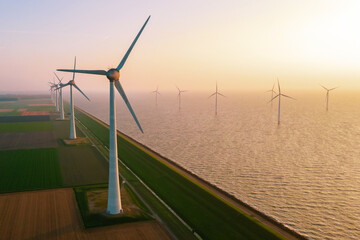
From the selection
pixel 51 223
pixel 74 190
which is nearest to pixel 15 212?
pixel 51 223

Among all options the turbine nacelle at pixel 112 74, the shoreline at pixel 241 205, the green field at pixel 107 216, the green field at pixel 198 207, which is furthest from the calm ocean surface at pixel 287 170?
the turbine nacelle at pixel 112 74

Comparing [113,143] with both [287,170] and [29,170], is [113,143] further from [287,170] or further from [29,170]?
[287,170]

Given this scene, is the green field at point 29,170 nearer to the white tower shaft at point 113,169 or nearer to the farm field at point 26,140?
the farm field at point 26,140

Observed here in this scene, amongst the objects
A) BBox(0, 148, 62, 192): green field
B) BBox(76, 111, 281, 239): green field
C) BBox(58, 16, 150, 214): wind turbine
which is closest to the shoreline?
BBox(76, 111, 281, 239): green field

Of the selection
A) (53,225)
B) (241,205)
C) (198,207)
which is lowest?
(241,205)

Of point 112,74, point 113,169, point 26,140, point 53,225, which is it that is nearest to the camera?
point 53,225

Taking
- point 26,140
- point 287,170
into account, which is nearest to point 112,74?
point 287,170
